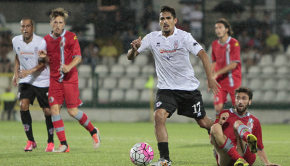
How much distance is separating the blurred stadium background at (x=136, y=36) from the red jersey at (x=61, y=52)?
312 inches

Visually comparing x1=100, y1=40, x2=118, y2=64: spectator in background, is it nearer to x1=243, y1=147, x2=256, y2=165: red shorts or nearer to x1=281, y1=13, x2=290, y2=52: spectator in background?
x1=281, y1=13, x2=290, y2=52: spectator in background

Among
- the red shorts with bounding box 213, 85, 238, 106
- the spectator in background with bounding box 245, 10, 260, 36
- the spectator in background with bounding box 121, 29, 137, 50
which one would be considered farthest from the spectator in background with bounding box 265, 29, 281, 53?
the red shorts with bounding box 213, 85, 238, 106

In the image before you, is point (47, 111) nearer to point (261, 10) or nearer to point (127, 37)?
point (127, 37)

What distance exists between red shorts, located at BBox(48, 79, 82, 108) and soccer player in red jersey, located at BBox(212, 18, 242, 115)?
273cm

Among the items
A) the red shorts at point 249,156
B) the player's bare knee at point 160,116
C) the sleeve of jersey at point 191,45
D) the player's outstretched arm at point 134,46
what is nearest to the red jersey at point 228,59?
the sleeve of jersey at point 191,45

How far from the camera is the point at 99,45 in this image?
18828 mm

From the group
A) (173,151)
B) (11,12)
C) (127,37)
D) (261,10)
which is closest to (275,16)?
(261,10)

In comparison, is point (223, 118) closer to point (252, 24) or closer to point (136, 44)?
point (136, 44)

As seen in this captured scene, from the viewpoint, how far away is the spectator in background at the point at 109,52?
1886 cm

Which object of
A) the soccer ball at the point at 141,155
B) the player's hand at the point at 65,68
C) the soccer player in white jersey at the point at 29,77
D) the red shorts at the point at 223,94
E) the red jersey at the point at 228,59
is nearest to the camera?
the soccer ball at the point at 141,155

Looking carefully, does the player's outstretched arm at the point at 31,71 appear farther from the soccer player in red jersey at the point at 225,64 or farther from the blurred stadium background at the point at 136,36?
the blurred stadium background at the point at 136,36

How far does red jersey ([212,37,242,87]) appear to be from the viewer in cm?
1100

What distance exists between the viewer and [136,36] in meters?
18.9

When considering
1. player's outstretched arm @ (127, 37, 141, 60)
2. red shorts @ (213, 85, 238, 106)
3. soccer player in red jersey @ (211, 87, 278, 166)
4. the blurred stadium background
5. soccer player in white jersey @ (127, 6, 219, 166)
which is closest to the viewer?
soccer player in red jersey @ (211, 87, 278, 166)
